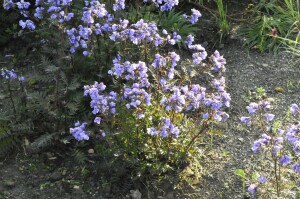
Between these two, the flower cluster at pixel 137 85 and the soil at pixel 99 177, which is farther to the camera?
the soil at pixel 99 177


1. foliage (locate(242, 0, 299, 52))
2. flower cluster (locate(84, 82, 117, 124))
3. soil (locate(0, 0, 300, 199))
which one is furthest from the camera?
foliage (locate(242, 0, 299, 52))

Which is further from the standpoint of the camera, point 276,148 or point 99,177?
point 99,177

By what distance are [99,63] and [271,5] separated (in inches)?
78.1

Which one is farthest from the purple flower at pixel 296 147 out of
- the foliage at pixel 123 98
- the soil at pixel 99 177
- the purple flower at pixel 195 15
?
the purple flower at pixel 195 15

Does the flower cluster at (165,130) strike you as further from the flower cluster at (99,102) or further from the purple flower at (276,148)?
the purple flower at (276,148)

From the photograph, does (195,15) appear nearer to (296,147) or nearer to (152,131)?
(152,131)

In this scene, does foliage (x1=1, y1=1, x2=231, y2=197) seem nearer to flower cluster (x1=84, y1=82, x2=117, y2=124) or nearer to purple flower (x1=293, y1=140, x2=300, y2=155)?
flower cluster (x1=84, y1=82, x2=117, y2=124)

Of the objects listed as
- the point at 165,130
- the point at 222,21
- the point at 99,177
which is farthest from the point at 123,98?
the point at 222,21

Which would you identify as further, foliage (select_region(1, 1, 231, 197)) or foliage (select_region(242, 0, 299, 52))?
foliage (select_region(242, 0, 299, 52))

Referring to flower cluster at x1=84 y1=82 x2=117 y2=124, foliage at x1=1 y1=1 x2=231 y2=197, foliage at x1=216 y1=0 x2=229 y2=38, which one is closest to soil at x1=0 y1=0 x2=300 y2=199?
foliage at x1=1 y1=1 x2=231 y2=197

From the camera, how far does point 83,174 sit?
3430 mm

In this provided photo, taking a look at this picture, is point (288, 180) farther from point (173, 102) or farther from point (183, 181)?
point (173, 102)

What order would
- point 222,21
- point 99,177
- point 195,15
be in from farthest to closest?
point 222,21
point 195,15
point 99,177

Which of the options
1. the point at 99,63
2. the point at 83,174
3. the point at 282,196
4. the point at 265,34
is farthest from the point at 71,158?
the point at 265,34
